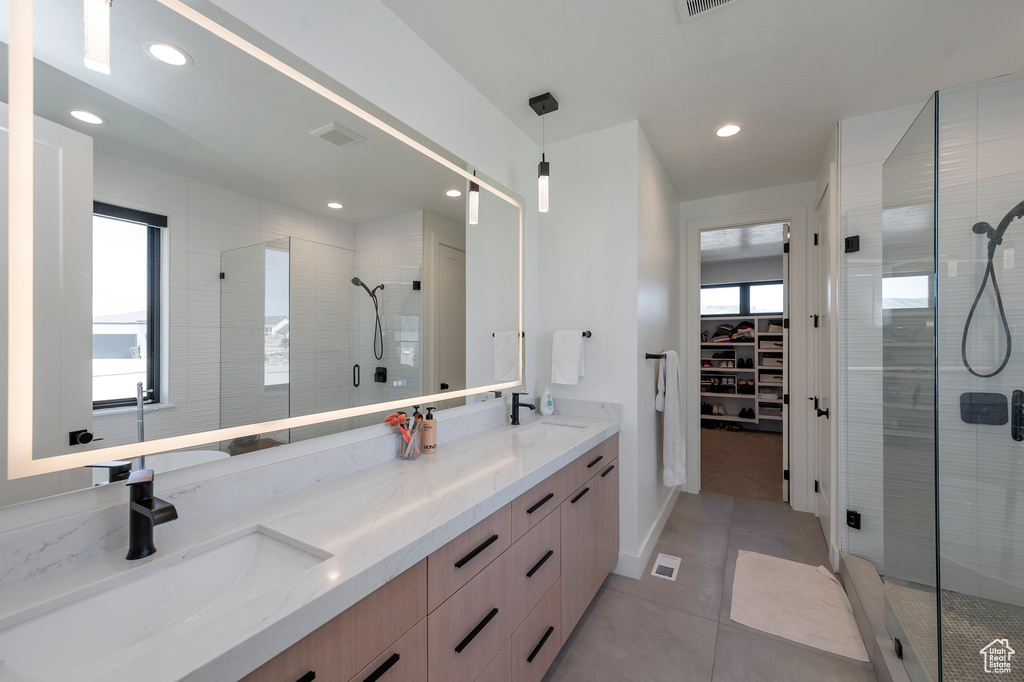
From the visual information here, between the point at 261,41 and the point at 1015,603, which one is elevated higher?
the point at 261,41

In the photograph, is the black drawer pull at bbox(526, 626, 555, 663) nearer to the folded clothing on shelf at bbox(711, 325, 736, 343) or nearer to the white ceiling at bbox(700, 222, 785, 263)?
the white ceiling at bbox(700, 222, 785, 263)

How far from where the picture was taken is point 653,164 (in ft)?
8.85

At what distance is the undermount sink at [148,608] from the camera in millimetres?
627

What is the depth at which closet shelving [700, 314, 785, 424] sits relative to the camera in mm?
6074

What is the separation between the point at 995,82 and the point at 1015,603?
65.0 inches

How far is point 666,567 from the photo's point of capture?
2418 mm

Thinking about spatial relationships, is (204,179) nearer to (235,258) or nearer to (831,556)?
(235,258)

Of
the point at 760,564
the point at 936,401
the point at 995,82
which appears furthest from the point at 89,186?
the point at 760,564

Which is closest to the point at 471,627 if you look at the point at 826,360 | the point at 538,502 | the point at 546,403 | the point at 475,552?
the point at 475,552

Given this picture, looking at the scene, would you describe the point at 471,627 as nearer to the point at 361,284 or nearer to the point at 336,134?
the point at 361,284

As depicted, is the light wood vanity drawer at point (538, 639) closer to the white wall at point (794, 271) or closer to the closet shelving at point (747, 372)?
the white wall at point (794, 271)

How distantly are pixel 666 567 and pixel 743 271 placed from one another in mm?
5494

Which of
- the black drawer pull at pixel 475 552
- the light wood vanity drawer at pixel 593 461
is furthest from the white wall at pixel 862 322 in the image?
the black drawer pull at pixel 475 552

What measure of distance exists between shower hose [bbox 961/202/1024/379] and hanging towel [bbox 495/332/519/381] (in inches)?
70.2
